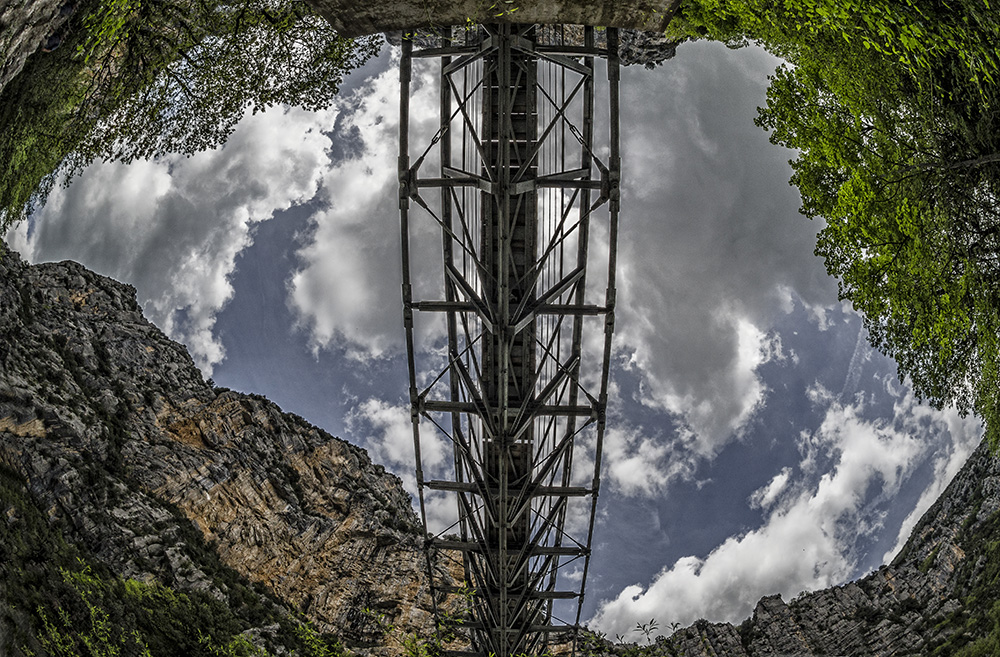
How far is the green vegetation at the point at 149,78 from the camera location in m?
5.41

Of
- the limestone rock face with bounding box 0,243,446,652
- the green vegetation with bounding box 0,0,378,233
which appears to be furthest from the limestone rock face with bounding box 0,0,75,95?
the limestone rock face with bounding box 0,243,446,652

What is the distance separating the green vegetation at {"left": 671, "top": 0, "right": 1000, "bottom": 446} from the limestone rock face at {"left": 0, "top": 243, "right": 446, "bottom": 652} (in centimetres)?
2331

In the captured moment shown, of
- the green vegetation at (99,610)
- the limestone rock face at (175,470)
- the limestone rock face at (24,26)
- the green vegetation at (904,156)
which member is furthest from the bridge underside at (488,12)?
the limestone rock face at (175,470)

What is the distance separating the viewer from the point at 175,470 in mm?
26531

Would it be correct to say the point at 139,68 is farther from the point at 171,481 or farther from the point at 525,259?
the point at 171,481

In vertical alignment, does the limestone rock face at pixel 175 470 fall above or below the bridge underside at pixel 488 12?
above

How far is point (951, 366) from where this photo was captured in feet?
22.9

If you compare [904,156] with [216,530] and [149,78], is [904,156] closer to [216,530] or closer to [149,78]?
[149,78]

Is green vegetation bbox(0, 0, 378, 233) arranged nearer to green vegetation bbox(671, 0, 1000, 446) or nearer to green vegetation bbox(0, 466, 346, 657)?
green vegetation bbox(671, 0, 1000, 446)

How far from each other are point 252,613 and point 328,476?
13.0 metres

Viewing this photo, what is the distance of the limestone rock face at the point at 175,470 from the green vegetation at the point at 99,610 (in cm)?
179

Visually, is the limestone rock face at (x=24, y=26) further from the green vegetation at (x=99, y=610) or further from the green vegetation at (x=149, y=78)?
the green vegetation at (x=99, y=610)

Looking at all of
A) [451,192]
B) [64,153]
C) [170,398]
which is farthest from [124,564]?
[451,192]

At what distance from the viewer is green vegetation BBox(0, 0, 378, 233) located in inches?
213
